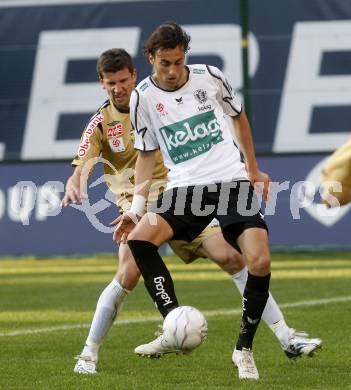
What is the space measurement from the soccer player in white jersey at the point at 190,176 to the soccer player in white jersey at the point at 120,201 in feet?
0.99

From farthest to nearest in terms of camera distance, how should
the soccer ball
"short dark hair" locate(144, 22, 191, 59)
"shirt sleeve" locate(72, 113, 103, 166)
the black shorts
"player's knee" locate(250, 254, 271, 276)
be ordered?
"shirt sleeve" locate(72, 113, 103, 166), the black shorts, "short dark hair" locate(144, 22, 191, 59), "player's knee" locate(250, 254, 271, 276), the soccer ball

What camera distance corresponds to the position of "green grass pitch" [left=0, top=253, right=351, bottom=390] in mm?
7172

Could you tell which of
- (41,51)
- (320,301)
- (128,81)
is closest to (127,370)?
(128,81)

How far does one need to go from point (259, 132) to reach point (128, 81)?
12.3m

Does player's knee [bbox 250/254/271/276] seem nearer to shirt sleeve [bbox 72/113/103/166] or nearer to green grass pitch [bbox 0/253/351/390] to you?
green grass pitch [bbox 0/253/351/390]

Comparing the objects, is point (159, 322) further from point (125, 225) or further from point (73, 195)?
point (125, 225)

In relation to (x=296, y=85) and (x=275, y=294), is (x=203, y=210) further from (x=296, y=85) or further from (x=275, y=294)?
(x=296, y=85)

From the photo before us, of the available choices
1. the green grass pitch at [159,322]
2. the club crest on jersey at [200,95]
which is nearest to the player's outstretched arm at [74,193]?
the club crest on jersey at [200,95]

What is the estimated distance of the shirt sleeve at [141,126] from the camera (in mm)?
7473

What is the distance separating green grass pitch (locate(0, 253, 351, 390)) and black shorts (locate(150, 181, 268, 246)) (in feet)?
2.80

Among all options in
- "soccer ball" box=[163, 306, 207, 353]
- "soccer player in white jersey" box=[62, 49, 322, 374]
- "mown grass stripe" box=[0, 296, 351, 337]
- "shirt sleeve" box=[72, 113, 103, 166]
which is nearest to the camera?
"soccer ball" box=[163, 306, 207, 353]

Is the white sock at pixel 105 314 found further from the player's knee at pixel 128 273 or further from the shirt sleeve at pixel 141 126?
the shirt sleeve at pixel 141 126

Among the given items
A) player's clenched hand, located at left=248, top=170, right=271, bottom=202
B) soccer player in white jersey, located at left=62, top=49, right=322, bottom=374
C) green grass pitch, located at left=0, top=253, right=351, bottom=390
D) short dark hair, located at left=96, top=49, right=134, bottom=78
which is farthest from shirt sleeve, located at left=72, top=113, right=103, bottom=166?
green grass pitch, located at left=0, top=253, right=351, bottom=390

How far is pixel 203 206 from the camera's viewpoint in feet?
24.1
